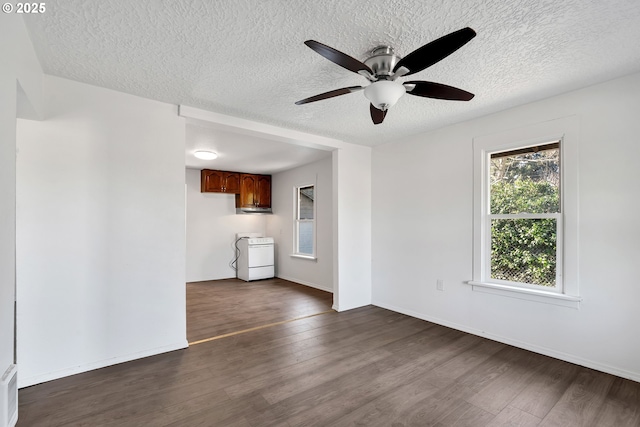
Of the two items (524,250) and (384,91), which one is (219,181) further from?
(524,250)

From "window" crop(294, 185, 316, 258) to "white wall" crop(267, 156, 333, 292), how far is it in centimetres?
12

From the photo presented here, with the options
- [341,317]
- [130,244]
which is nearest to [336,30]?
[130,244]

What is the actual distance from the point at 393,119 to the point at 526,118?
1.29m

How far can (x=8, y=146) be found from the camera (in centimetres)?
156

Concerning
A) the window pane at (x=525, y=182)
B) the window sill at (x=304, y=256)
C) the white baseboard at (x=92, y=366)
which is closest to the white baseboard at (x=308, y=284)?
the window sill at (x=304, y=256)

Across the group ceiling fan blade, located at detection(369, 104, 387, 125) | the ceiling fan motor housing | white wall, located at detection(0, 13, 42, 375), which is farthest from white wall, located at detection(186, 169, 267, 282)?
the ceiling fan motor housing

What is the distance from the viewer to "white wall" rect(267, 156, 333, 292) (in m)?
5.51

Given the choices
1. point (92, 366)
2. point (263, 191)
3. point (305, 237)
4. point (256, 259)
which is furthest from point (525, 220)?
point (263, 191)

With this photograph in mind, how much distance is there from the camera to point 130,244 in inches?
105

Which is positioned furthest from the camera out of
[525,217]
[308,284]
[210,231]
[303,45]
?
[210,231]

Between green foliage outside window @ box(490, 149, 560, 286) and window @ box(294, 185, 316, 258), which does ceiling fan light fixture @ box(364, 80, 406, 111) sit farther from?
window @ box(294, 185, 316, 258)

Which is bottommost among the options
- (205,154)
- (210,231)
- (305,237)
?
(305,237)

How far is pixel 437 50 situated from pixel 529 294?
251cm

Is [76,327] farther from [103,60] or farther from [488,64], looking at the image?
[488,64]
